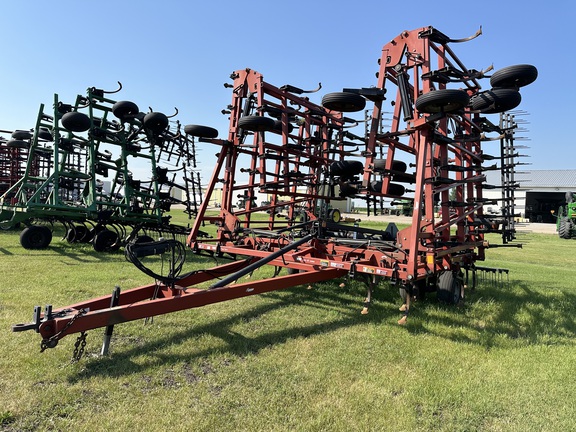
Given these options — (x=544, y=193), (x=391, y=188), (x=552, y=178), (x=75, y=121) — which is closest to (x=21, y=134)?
(x=75, y=121)

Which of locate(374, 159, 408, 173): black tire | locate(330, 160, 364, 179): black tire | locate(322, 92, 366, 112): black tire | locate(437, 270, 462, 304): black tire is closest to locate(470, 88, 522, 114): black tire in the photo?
locate(322, 92, 366, 112): black tire

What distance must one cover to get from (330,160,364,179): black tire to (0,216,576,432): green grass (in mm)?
2974

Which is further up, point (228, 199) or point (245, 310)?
point (228, 199)

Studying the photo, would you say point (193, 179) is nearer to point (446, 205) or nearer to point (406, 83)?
point (406, 83)

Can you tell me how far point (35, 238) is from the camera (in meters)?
8.87

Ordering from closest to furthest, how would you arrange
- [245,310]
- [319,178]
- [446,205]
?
[245,310]
[446,205]
[319,178]

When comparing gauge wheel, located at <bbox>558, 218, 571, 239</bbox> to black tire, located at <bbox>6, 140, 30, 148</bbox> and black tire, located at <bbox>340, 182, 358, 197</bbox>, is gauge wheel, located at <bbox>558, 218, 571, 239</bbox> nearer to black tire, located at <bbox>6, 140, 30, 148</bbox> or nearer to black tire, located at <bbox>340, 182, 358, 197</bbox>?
black tire, located at <bbox>340, 182, 358, 197</bbox>

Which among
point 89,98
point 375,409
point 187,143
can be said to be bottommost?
point 375,409

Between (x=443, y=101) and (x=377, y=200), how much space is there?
311cm

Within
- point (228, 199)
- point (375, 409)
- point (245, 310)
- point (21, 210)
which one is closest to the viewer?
point (375, 409)

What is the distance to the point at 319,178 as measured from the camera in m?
8.34

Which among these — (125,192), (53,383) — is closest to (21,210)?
(125,192)

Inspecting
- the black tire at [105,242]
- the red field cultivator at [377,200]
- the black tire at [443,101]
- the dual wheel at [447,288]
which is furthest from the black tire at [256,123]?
the black tire at [105,242]

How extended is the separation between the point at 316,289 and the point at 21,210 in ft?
24.1
